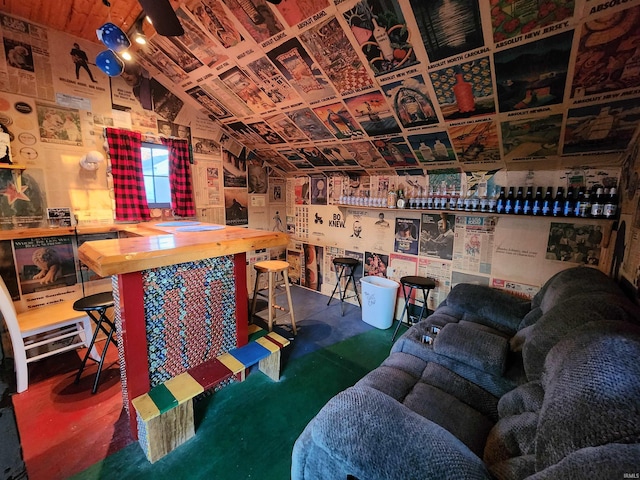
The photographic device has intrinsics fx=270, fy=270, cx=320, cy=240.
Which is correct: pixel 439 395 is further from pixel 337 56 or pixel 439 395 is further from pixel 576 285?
pixel 337 56

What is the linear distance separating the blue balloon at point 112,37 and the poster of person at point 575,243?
329cm

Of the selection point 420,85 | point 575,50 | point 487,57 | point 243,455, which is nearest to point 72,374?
point 243,455

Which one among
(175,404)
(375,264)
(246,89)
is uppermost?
(246,89)

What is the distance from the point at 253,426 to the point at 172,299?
92cm

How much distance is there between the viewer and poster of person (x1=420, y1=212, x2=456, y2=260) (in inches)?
105

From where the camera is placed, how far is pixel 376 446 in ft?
2.55

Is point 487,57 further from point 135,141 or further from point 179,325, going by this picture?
point 135,141

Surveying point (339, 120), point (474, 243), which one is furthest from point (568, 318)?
point (339, 120)

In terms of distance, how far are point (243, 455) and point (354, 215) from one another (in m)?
2.62

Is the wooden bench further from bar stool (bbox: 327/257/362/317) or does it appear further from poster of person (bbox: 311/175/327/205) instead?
poster of person (bbox: 311/175/327/205)

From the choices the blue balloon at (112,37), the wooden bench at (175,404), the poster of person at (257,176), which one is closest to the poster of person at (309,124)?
the poster of person at (257,176)

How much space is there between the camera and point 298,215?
413 centimetres

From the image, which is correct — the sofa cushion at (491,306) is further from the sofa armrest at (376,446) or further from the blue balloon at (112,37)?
the blue balloon at (112,37)

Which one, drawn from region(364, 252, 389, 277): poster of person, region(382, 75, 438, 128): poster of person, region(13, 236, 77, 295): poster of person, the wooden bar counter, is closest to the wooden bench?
the wooden bar counter
